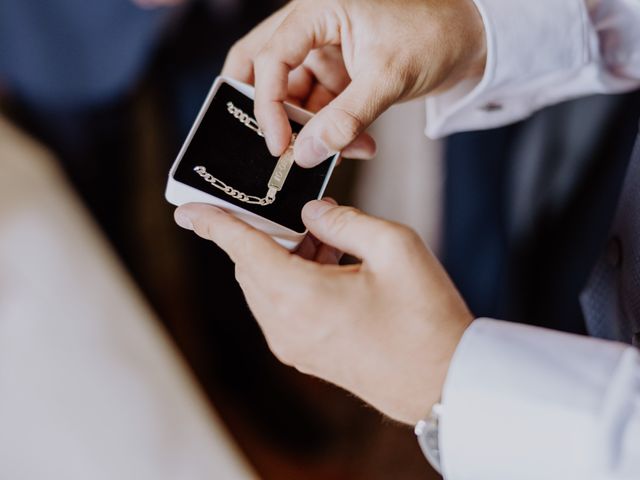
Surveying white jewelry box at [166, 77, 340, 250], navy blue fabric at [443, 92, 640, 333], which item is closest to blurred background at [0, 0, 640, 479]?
navy blue fabric at [443, 92, 640, 333]

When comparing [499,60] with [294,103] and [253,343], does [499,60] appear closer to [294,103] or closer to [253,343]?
[294,103]

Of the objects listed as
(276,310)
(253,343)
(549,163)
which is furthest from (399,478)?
(276,310)

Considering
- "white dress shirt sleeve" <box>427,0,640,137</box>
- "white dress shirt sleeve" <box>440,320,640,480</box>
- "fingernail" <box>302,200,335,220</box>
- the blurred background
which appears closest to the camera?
"white dress shirt sleeve" <box>440,320,640,480</box>

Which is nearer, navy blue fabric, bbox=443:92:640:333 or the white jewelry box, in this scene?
the white jewelry box

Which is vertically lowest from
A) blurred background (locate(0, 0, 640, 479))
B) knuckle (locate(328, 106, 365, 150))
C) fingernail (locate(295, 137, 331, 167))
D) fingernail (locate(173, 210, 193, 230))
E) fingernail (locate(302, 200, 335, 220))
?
blurred background (locate(0, 0, 640, 479))

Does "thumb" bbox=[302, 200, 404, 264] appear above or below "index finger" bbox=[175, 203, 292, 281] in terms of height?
above

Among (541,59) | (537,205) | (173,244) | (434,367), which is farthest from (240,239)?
(173,244)

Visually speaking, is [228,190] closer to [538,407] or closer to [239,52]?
[239,52]

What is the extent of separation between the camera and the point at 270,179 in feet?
2.19

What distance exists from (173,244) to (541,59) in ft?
3.82

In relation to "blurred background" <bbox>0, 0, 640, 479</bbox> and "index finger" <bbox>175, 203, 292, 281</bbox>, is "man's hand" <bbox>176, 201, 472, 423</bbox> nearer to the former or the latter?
"index finger" <bbox>175, 203, 292, 281</bbox>

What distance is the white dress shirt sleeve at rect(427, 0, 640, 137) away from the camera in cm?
70

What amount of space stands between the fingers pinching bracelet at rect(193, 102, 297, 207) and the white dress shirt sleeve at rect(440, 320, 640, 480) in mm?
209

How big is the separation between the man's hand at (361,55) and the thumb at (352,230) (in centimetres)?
7
